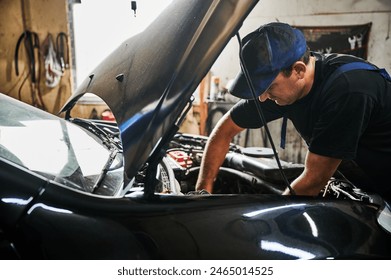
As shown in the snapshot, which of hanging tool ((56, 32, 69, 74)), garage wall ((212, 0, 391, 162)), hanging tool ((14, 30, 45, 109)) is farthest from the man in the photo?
hanging tool ((14, 30, 45, 109))

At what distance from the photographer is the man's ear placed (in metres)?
1.16

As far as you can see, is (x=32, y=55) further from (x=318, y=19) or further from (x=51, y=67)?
(x=318, y=19)

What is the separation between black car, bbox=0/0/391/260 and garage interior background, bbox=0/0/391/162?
11.0 ft

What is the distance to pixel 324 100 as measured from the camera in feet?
3.81

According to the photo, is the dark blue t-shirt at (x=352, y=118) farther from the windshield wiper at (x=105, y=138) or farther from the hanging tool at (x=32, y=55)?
the hanging tool at (x=32, y=55)

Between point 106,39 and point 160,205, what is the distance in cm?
470

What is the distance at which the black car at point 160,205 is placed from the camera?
0.68 m

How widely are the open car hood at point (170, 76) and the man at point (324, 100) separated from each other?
40 centimetres

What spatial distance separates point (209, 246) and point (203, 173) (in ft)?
2.85

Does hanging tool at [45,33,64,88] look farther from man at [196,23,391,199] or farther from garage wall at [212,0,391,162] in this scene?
man at [196,23,391,199]

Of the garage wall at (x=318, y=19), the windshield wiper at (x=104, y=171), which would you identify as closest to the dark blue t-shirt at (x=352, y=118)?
the windshield wiper at (x=104, y=171)

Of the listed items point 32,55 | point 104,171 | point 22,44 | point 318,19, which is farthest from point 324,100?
point 22,44

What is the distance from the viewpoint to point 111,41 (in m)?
4.84
